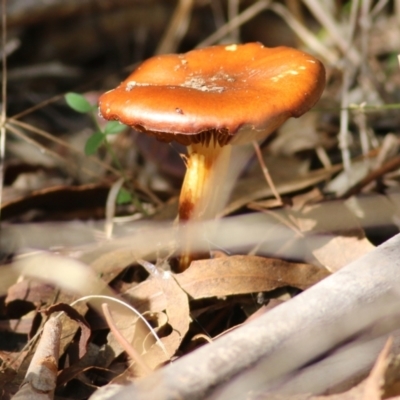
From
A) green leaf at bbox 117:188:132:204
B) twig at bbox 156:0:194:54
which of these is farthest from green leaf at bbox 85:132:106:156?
twig at bbox 156:0:194:54

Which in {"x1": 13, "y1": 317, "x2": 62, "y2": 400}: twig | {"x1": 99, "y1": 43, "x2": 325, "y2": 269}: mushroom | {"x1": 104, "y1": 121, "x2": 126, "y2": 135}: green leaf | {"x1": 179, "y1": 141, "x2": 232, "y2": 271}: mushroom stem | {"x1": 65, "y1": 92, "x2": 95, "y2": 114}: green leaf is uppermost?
{"x1": 99, "y1": 43, "x2": 325, "y2": 269}: mushroom

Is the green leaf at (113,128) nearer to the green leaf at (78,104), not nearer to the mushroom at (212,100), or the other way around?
the green leaf at (78,104)

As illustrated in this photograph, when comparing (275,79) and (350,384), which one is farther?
(275,79)

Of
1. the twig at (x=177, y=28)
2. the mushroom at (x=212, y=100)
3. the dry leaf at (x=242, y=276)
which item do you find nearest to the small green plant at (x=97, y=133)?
the mushroom at (x=212, y=100)

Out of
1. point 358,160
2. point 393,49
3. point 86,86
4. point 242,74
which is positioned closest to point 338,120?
point 358,160

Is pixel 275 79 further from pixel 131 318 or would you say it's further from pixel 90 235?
pixel 90 235

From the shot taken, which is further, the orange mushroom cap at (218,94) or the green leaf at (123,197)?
the green leaf at (123,197)

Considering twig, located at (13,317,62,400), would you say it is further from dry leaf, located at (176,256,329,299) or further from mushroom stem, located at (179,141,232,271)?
mushroom stem, located at (179,141,232,271)
